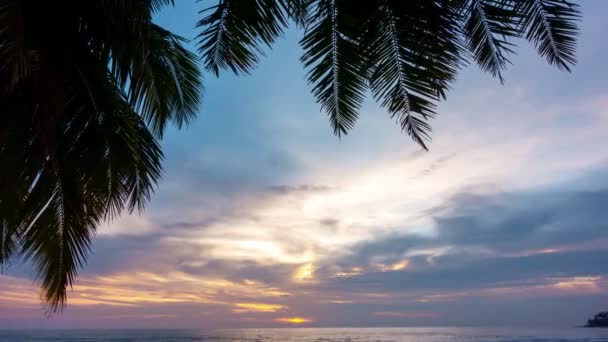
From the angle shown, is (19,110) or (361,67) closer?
(361,67)

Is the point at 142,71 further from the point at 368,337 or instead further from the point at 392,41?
the point at 368,337

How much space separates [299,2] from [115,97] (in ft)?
8.87

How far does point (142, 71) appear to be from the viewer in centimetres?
563

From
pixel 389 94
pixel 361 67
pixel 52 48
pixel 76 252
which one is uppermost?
pixel 52 48

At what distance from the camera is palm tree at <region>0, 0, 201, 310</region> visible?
5.39 m

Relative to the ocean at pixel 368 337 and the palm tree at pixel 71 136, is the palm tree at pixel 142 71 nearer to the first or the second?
the palm tree at pixel 71 136

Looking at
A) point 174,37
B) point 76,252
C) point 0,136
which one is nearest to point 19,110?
point 0,136

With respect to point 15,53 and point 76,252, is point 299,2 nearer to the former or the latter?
point 15,53

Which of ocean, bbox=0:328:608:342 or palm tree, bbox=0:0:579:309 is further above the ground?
ocean, bbox=0:328:608:342

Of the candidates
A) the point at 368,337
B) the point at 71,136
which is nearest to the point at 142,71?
the point at 71,136

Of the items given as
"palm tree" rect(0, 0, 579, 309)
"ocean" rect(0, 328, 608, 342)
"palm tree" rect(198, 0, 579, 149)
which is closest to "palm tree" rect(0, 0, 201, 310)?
"palm tree" rect(0, 0, 579, 309)

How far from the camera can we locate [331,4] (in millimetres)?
3994

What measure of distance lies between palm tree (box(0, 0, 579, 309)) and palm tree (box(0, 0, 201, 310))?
13mm

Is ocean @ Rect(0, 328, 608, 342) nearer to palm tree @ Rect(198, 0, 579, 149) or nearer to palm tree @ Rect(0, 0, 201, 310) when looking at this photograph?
palm tree @ Rect(0, 0, 201, 310)
